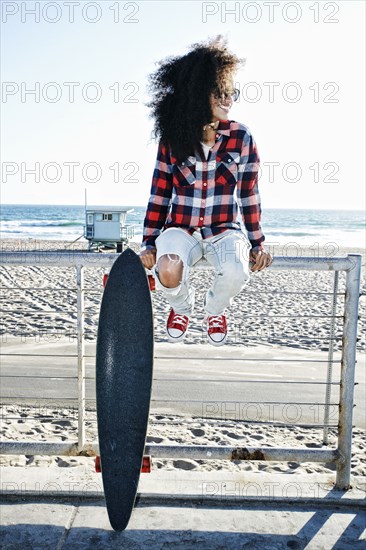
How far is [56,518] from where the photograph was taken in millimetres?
2465

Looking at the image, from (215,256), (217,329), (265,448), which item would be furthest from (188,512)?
(215,256)

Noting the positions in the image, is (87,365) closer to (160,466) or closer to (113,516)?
(160,466)

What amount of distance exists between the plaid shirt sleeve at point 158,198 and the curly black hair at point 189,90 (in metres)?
0.09

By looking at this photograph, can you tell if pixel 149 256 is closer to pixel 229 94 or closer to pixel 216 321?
pixel 216 321

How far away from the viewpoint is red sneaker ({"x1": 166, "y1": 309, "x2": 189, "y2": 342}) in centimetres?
258

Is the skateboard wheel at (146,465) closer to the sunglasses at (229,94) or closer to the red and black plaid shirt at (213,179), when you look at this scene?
the red and black plaid shirt at (213,179)

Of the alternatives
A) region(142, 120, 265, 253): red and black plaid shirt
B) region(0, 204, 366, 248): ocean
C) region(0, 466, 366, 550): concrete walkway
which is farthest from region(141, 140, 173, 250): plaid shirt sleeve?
region(0, 204, 366, 248): ocean

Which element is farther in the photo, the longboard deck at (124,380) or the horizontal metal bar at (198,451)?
the horizontal metal bar at (198,451)

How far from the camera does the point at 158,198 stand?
2.53m

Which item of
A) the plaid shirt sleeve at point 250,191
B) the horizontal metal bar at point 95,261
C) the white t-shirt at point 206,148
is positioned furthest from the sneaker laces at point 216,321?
the white t-shirt at point 206,148

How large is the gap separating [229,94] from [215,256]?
0.71 m

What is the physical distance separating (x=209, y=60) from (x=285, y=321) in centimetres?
652

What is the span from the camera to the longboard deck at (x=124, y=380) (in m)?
2.00

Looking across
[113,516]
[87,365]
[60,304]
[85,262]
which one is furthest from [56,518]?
[60,304]
